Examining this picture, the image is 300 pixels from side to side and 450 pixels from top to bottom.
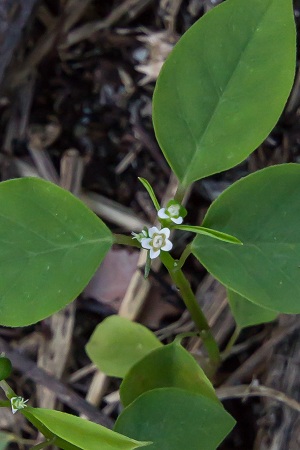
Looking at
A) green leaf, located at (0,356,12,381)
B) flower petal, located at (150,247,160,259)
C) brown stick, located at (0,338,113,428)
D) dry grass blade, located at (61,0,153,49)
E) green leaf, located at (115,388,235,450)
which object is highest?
dry grass blade, located at (61,0,153,49)

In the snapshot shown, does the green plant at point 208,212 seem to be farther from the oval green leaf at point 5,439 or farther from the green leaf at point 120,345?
the oval green leaf at point 5,439

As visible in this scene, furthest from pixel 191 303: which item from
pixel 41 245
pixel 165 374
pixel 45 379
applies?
pixel 45 379

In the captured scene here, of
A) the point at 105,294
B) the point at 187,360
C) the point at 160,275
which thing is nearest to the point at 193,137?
the point at 187,360

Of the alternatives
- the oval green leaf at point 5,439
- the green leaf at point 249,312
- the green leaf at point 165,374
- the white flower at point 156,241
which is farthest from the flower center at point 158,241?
the oval green leaf at point 5,439

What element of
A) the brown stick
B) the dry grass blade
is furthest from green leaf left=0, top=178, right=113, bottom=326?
the dry grass blade

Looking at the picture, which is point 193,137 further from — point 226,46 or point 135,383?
point 135,383

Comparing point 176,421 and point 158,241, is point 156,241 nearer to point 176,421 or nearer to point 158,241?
point 158,241

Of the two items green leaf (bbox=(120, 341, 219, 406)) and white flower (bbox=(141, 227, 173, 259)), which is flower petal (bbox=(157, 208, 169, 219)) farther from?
green leaf (bbox=(120, 341, 219, 406))

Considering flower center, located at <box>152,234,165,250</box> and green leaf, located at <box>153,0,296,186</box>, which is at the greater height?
green leaf, located at <box>153,0,296,186</box>
